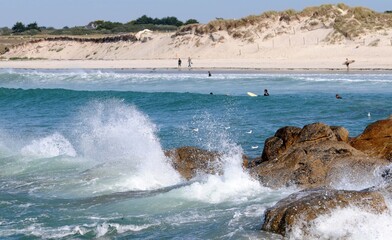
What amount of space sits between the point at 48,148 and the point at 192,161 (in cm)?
559

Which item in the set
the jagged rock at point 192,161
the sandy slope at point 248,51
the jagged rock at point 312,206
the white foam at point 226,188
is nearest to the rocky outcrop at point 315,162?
the white foam at point 226,188

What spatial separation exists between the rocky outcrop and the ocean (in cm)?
Answer: 27

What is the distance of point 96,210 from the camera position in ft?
38.3

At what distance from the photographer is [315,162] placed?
40.0 ft

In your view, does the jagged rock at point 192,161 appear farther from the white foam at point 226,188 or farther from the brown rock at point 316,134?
the brown rock at point 316,134

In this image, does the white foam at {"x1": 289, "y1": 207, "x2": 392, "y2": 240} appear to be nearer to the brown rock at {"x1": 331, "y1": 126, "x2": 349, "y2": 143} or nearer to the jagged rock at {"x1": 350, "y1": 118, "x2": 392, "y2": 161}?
the jagged rock at {"x1": 350, "y1": 118, "x2": 392, "y2": 161}

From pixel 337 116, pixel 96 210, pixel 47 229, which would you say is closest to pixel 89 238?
pixel 47 229

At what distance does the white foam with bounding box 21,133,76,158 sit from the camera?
58.7 feet

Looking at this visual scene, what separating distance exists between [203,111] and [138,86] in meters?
14.2

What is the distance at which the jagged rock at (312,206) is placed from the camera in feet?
29.5

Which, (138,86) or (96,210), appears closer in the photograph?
(96,210)

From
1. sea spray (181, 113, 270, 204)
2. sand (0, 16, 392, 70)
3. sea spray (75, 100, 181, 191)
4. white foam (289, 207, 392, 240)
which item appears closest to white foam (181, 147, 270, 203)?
sea spray (181, 113, 270, 204)

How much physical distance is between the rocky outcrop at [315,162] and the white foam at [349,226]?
267 cm

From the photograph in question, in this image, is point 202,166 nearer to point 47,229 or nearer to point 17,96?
point 47,229
